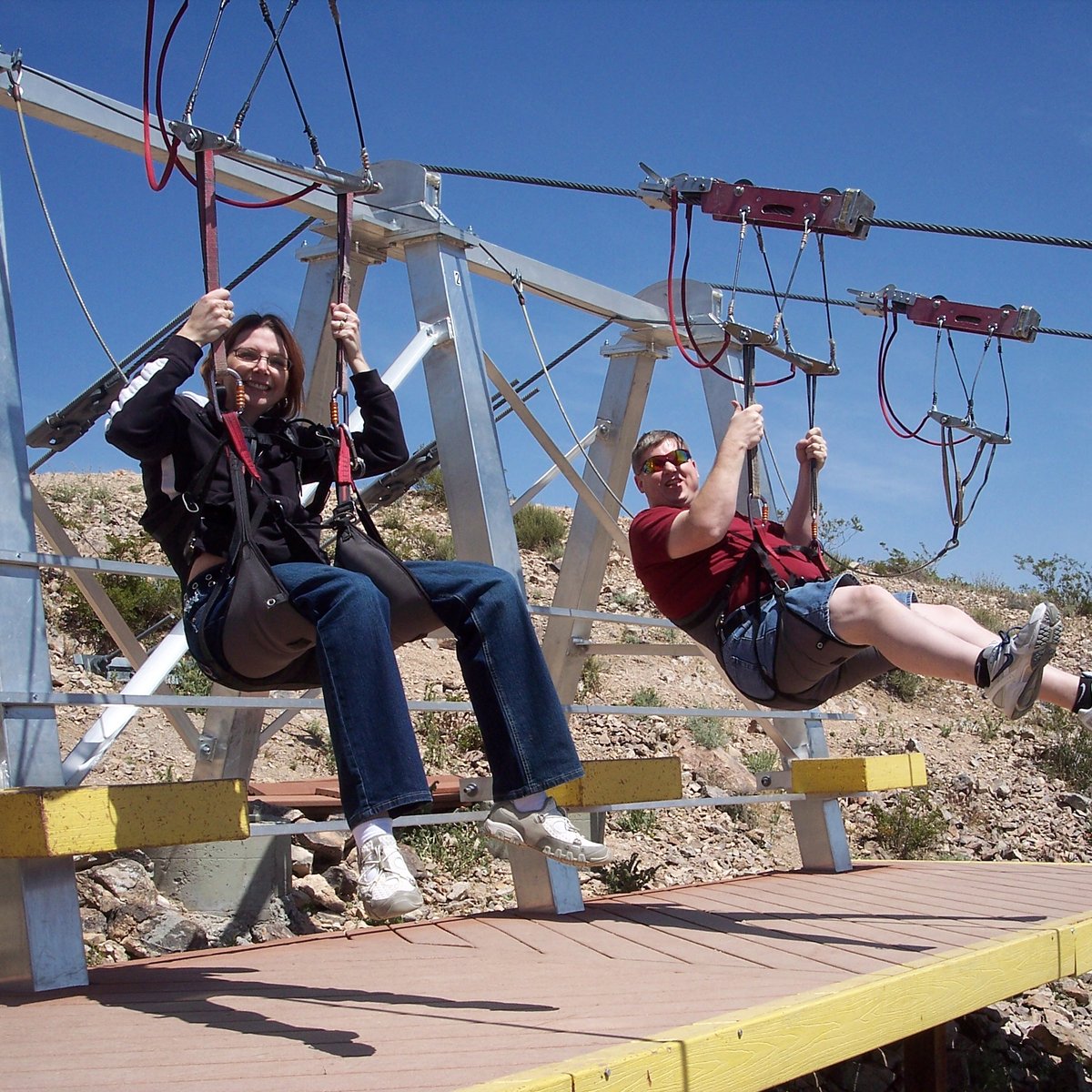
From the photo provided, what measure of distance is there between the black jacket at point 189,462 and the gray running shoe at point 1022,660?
1901 millimetres

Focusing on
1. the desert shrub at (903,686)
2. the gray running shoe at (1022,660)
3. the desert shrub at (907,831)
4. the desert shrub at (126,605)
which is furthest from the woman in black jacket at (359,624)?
the desert shrub at (903,686)

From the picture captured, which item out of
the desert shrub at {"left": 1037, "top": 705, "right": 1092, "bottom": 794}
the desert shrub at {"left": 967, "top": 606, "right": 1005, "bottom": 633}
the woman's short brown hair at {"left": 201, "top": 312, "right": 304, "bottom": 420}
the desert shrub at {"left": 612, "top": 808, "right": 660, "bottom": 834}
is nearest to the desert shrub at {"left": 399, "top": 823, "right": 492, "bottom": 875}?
the desert shrub at {"left": 612, "top": 808, "right": 660, "bottom": 834}

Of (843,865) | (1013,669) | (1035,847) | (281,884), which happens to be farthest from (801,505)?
(1035,847)

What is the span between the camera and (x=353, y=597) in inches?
115

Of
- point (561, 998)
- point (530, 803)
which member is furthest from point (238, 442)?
point (561, 998)

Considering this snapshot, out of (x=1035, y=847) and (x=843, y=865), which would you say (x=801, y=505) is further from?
(x=1035, y=847)

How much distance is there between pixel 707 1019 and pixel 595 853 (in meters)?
0.61

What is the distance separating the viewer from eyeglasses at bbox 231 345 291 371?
144 inches

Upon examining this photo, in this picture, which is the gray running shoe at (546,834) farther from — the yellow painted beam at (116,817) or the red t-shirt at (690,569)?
the red t-shirt at (690,569)

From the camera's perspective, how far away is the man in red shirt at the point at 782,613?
358cm

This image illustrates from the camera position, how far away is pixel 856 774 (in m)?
5.63

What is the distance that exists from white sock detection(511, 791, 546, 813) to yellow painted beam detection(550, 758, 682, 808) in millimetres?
1332

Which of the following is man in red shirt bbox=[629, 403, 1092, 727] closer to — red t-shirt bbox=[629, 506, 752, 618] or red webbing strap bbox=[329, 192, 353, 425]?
A: red t-shirt bbox=[629, 506, 752, 618]

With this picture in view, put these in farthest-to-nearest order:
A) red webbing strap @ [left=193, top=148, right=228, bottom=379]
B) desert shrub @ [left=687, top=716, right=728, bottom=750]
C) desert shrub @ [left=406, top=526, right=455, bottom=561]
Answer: desert shrub @ [left=406, top=526, right=455, bottom=561] < desert shrub @ [left=687, top=716, right=728, bottom=750] < red webbing strap @ [left=193, top=148, right=228, bottom=379]
